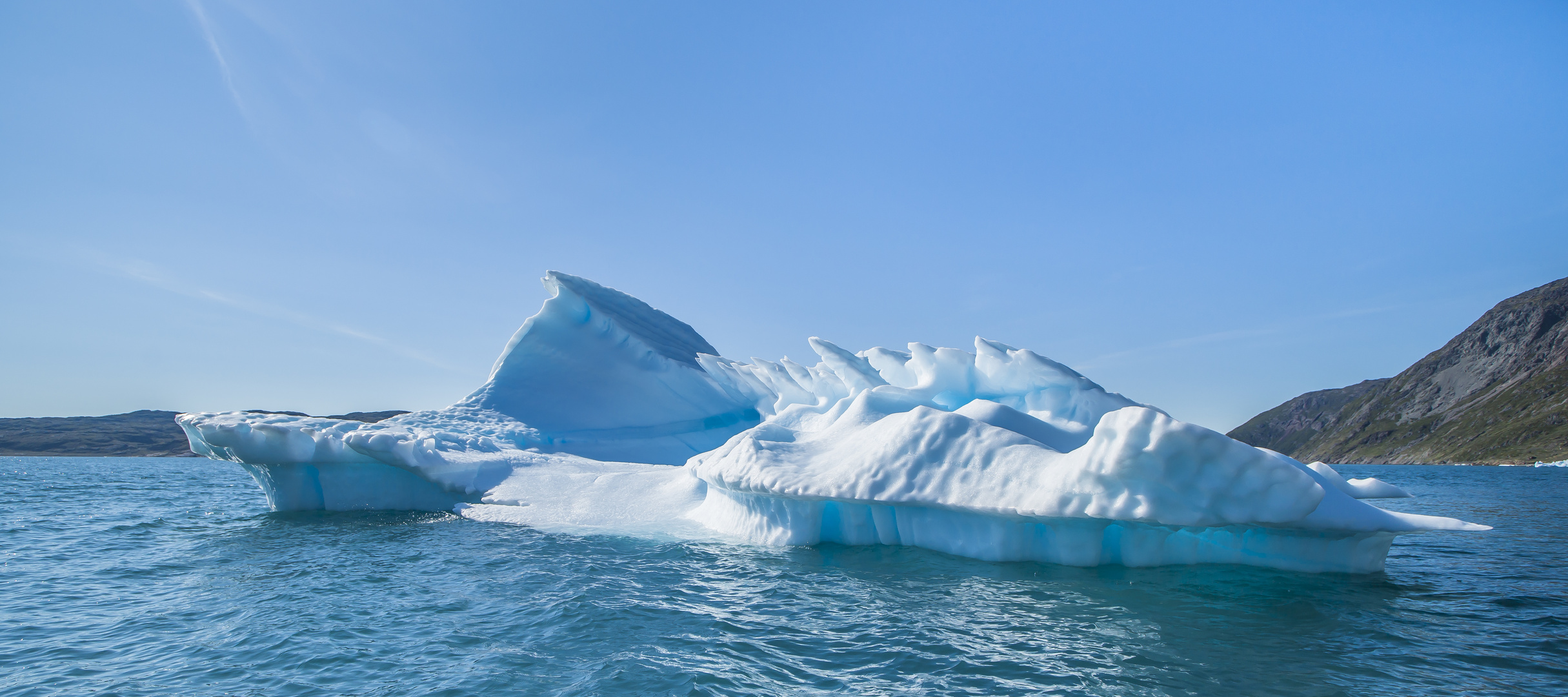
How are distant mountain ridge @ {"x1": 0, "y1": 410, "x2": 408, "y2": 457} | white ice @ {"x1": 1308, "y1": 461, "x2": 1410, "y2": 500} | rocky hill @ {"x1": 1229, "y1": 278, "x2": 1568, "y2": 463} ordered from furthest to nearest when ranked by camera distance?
distant mountain ridge @ {"x1": 0, "y1": 410, "x2": 408, "y2": 457}, rocky hill @ {"x1": 1229, "y1": 278, "x2": 1568, "y2": 463}, white ice @ {"x1": 1308, "y1": 461, "x2": 1410, "y2": 500}

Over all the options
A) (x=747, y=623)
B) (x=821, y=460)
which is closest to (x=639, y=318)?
(x=821, y=460)

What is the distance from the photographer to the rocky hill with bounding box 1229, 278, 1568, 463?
232 feet

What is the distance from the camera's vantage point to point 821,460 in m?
10.3

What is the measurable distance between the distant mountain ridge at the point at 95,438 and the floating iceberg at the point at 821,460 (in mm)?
70464

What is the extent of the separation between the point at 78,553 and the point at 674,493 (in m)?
9.24

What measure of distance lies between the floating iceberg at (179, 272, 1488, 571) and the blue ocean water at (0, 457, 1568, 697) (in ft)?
1.49

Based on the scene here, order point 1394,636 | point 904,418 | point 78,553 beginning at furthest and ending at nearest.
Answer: point 78,553 → point 904,418 → point 1394,636

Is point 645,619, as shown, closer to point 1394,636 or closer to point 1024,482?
point 1024,482

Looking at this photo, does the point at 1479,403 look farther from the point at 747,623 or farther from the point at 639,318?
the point at 747,623

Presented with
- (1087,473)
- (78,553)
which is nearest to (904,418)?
(1087,473)

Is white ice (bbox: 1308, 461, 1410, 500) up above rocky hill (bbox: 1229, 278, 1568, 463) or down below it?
below

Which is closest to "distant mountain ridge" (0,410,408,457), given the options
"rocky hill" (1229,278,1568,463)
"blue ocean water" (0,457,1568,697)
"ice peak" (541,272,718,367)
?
"ice peak" (541,272,718,367)

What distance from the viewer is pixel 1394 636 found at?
593 cm

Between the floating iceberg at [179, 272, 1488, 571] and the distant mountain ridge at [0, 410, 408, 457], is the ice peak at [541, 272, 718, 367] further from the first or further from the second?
the distant mountain ridge at [0, 410, 408, 457]
